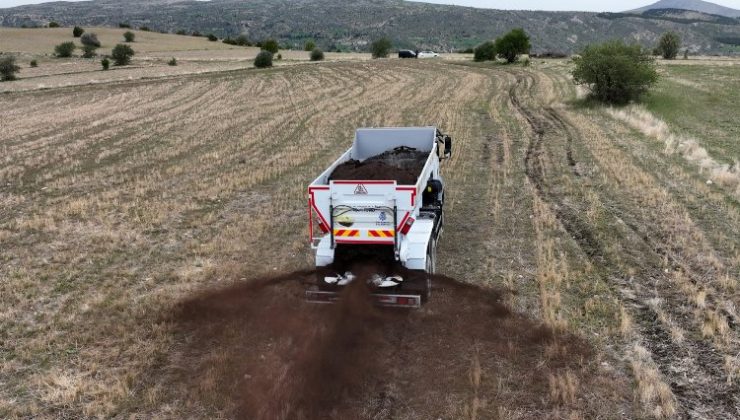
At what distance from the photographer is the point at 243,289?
9.52m

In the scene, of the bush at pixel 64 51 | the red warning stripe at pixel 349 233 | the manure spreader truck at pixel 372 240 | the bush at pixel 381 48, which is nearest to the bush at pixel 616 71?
the manure spreader truck at pixel 372 240

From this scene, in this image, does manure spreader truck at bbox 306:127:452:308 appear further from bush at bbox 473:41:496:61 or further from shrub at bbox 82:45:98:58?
shrub at bbox 82:45:98:58

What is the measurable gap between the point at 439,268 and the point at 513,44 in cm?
5489

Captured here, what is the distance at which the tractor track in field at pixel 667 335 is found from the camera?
664 centimetres

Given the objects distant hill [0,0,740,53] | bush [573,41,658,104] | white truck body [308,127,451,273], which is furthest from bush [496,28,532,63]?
distant hill [0,0,740,53]

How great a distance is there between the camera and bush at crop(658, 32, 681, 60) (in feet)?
213

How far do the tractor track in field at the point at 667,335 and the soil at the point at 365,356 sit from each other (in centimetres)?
100

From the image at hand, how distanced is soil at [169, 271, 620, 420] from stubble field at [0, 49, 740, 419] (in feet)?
0.12

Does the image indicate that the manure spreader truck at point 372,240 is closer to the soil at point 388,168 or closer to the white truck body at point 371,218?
the white truck body at point 371,218

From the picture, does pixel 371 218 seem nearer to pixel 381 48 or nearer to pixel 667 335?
pixel 667 335

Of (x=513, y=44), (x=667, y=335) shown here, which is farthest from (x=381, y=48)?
(x=667, y=335)

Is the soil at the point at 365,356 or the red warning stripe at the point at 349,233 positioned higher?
the red warning stripe at the point at 349,233

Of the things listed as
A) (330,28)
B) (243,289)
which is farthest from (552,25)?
(243,289)

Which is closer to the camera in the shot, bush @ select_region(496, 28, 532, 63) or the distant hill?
bush @ select_region(496, 28, 532, 63)
